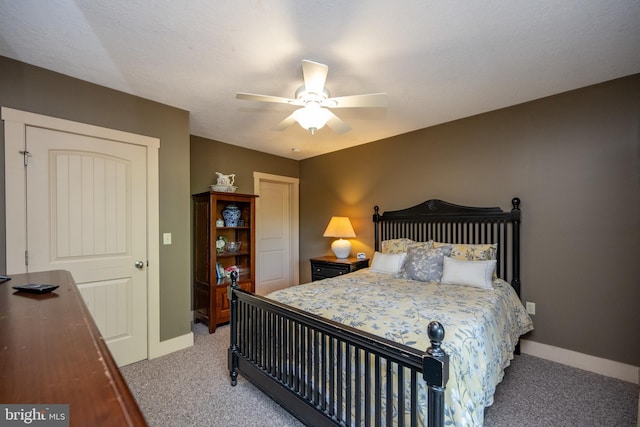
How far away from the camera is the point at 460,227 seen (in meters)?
3.24

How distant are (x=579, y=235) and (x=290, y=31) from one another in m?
2.96

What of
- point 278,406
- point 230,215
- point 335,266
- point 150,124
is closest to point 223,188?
point 230,215

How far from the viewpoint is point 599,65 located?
7.18ft

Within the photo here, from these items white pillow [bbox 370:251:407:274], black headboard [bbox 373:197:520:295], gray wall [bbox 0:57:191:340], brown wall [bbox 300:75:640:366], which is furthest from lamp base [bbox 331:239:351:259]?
gray wall [bbox 0:57:191:340]

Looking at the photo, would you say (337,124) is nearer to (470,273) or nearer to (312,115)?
(312,115)

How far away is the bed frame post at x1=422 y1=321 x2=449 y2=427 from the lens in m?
1.10

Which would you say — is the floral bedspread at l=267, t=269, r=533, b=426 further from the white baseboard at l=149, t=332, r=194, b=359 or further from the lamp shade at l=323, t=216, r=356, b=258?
the white baseboard at l=149, t=332, r=194, b=359

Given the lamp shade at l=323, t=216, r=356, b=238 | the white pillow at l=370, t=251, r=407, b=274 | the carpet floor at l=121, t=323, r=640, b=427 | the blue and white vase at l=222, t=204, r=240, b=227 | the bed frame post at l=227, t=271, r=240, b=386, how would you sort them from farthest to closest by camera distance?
the lamp shade at l=323, t=216, r=356, b=238 < the blue and white vase at l=222, t=204, r=240, b=227 < the white pillow at l=370, t=251, r=407, b=274 < the bed frame post at l=227, t=271, r=240, b=386 < the carpet floor at l=121, t=323, r=640, b=427

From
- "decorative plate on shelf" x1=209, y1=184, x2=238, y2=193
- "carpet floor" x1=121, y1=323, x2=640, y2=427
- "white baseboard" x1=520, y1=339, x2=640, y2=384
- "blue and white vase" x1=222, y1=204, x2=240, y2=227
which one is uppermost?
"decorative plate on shelf" x1=209, y1=184, x2=238, y2=193

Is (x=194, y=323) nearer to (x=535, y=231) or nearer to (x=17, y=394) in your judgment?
(x=17, y=394)

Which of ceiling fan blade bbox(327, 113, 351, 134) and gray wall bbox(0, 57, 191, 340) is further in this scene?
ceiling fan blade bbox(327, 113, 351, 134)

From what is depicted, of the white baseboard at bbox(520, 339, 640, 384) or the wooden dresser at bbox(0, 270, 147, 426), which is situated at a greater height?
the wooden dresser at bbox(0, 270, 147, 426)

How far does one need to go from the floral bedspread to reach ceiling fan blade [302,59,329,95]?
1514 millimetres

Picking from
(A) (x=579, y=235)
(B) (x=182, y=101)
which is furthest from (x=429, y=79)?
(B) (x=182, y=101)
